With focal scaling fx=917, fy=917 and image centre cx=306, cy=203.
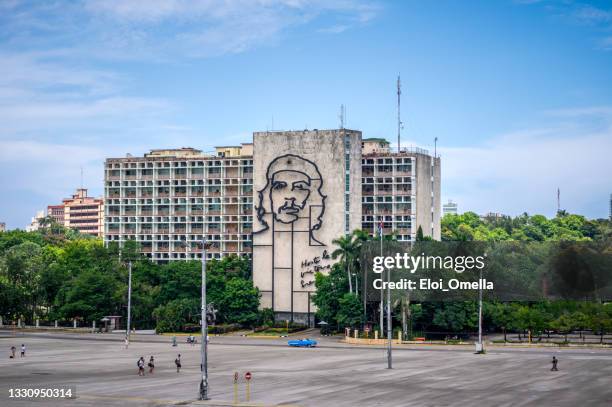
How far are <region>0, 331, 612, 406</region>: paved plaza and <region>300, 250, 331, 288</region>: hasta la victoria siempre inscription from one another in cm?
3935

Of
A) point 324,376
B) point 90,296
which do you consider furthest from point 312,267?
point 324,376

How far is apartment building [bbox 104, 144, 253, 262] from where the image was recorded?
616ft

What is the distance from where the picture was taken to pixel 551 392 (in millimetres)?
70562

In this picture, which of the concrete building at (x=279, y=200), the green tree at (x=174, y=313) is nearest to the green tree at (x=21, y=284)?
the green tree at (x=174, y=313)

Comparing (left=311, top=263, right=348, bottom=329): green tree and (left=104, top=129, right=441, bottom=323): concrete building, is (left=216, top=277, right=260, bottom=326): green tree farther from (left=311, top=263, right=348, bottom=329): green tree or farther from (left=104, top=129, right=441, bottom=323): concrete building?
(left=311, top=263, right=348, bottom=329): green tree

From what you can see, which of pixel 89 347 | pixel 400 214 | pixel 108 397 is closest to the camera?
pixel 108 397

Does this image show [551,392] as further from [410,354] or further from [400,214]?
[400,214]

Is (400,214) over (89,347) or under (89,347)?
over

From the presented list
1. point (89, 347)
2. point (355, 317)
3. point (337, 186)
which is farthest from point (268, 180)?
point (89, 347)

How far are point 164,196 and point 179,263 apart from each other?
28.5 m

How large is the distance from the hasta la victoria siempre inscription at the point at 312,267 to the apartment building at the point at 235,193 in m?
7.17

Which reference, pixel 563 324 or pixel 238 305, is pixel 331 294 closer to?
pixel 238 305

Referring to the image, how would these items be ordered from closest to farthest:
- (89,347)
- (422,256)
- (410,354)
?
1. (410,354)
2. (89,347)
3. (422,256)

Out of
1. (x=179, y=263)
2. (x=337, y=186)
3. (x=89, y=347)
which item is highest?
(x=337, y=186)
